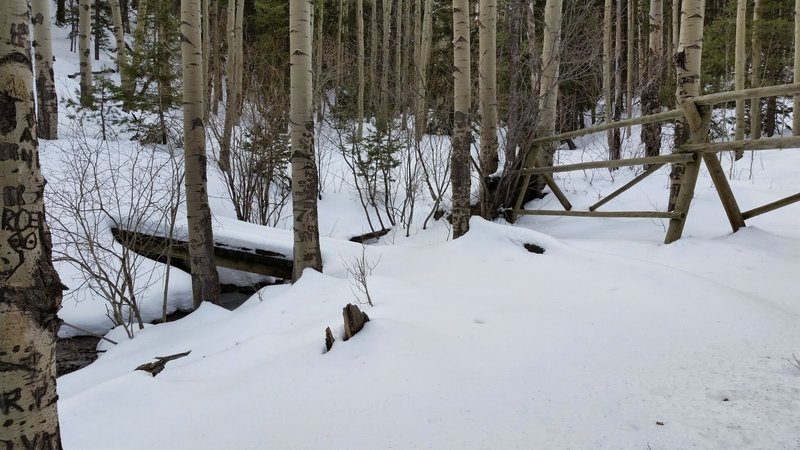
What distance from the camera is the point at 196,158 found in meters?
5.09

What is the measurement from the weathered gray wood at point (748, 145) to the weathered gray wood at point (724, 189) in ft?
0.38

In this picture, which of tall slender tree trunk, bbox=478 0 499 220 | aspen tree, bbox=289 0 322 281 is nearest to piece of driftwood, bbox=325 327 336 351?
aspen tree, bbox=289 0 322 281

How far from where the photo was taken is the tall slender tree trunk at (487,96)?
19.8 ft

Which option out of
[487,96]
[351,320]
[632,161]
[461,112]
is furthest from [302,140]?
[632,161]

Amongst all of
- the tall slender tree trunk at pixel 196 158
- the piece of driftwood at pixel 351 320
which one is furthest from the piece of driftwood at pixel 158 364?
the tall slender tree trunk at pixel 196 158

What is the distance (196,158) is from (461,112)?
2.97m

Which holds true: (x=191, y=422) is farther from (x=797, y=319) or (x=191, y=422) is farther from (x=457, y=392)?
(x=797, y=319)

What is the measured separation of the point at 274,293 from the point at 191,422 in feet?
9.24

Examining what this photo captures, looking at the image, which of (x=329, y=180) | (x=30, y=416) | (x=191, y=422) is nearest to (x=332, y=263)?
(x=191, y=422)

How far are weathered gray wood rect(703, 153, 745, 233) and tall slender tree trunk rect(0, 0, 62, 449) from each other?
4.40 meters

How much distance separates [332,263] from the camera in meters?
5.21

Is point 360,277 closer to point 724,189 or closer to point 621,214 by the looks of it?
point 621,214

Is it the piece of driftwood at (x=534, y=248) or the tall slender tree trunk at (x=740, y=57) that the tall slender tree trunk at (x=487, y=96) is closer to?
the piece of driftwood at (x=534, y=248)

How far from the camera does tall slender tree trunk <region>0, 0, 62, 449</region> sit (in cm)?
133
